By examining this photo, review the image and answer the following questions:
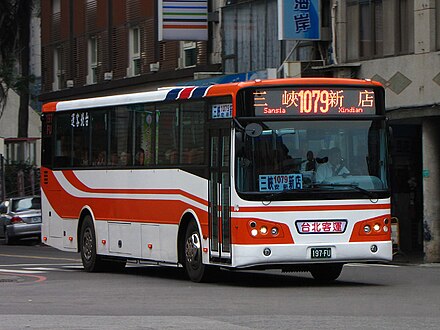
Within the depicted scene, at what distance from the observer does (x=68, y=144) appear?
24484 mm

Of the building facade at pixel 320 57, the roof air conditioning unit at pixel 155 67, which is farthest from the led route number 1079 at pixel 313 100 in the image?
the roof air conditioning unit at pixel 155 67

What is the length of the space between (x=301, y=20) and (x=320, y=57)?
1552mm

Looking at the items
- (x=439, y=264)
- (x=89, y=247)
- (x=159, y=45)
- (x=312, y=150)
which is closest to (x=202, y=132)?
(x=312, y=150)

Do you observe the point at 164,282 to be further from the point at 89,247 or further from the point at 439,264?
the point at 439,264

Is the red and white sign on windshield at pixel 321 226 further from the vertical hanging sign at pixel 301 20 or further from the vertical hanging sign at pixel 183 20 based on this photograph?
the vertical hanging sign at pixel 183 20

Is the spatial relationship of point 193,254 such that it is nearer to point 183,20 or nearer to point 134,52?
point 183,20

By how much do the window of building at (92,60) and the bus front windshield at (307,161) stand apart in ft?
99.7

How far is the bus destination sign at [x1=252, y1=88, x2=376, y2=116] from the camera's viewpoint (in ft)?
61.0

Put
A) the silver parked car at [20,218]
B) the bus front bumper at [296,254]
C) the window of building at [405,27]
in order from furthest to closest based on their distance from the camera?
1. the silver parked car at [20,218]
2. the window of building at [405,27]
3. the bus front bumper at [296,254]

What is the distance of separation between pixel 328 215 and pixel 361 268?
21.5 ft

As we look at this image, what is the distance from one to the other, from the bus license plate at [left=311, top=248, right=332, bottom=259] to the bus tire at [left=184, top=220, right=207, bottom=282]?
1.88 metres

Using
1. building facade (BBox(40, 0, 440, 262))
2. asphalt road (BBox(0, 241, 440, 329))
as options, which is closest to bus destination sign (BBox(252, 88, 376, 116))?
asphalt road (BBox(0, 241, 440, 329))

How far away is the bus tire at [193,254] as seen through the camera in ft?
64.0

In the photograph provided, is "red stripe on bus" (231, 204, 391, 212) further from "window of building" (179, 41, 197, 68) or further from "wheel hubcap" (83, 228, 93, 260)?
"window of building" (179, 41, 197, 68)
